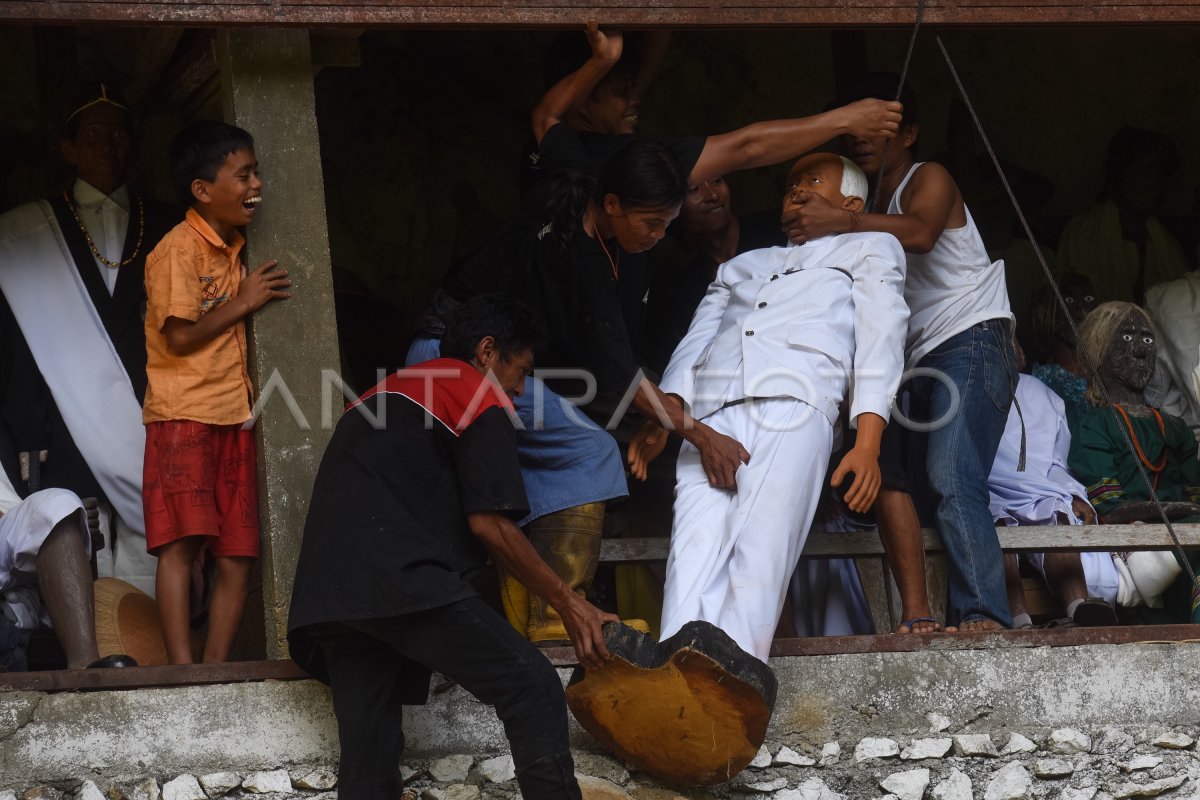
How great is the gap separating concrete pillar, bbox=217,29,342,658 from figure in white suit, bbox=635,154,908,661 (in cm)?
104

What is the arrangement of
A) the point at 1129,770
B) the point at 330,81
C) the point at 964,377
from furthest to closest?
the point at 330,81
the point at 964,377
the point at 1129,770

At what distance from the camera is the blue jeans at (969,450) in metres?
5.12

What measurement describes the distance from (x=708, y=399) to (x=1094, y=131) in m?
3.77

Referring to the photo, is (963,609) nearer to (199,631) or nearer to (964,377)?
(964,377)

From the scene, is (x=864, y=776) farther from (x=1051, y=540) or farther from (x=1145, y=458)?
(x=1145, y=458)

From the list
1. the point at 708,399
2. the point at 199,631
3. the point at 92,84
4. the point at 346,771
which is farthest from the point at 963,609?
the point at 92,84

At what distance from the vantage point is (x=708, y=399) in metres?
5.16

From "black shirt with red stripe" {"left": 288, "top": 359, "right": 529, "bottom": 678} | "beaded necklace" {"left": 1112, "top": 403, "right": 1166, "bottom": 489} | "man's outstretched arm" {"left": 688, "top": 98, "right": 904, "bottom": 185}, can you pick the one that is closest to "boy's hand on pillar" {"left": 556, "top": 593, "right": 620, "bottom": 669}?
"black shirt with red stripe" {"left": 288, "top": 359, "right": 529, "bottom": 678}

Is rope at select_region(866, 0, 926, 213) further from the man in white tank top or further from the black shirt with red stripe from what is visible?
the black shirt with red stripe

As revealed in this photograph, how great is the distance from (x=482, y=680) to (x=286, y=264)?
147 centimetres

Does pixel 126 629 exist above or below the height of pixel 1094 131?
below

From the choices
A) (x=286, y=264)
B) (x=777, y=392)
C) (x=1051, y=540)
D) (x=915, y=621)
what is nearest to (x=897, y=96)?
(x=777, y=392)

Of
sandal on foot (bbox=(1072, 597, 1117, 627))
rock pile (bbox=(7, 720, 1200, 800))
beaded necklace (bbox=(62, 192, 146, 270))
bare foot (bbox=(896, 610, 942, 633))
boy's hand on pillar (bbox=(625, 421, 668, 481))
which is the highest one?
beaded necklace (bbox=(62, 192, 146, 270))

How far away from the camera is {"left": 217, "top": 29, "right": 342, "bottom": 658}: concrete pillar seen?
16.2 feet
